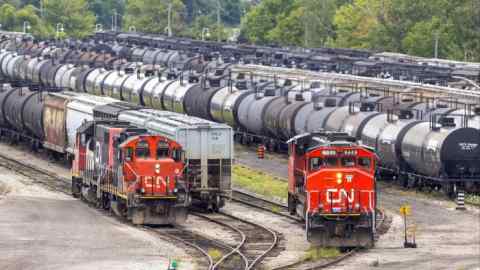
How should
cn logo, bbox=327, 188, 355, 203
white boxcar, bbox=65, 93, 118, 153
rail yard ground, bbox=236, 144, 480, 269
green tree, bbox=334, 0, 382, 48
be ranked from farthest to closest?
green tree, bbox=334, 0, 382, 48 < white boxcar, bbox=65, 93, 118, 153 < cn logo, bbox=327, 188, 355, 203 < rail yard ground, bbox=236, 144, 480, 269

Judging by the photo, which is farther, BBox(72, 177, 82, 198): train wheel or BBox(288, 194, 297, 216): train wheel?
BBox(72, 177, 82, 198): train wheel

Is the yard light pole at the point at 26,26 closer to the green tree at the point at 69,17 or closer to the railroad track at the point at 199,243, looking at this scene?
the green tree at the point at 69,17

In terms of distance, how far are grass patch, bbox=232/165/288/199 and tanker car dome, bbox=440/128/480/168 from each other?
6.06 m

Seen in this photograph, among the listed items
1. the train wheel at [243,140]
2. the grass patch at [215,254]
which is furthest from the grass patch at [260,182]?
the grass patch at [215,254]

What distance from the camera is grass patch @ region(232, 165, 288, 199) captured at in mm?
51688

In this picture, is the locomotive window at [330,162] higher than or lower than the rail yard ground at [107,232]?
higher

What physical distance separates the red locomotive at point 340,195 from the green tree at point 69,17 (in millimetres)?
150437

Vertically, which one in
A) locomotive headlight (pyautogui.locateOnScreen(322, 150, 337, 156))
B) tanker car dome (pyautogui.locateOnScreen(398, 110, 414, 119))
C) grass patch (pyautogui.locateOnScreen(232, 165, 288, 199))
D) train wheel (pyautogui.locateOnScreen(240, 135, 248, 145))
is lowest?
train wheel (pyautogui.locateOnScreen(240, 135, 248, 145))

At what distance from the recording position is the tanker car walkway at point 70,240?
33062mm

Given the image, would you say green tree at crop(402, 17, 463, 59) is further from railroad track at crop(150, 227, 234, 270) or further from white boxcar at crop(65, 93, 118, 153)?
railroad track at crop(150, 227, 234, 270)

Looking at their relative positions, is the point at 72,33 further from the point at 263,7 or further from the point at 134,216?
the point at 134,216

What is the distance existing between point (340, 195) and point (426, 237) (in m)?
4.70

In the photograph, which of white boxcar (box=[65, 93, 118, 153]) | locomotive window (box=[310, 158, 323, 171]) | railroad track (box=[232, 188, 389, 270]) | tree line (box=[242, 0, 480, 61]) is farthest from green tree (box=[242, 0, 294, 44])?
locomotive window (box=[310, 158, 323, 171])

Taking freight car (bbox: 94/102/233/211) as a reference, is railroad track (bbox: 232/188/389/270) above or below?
below
